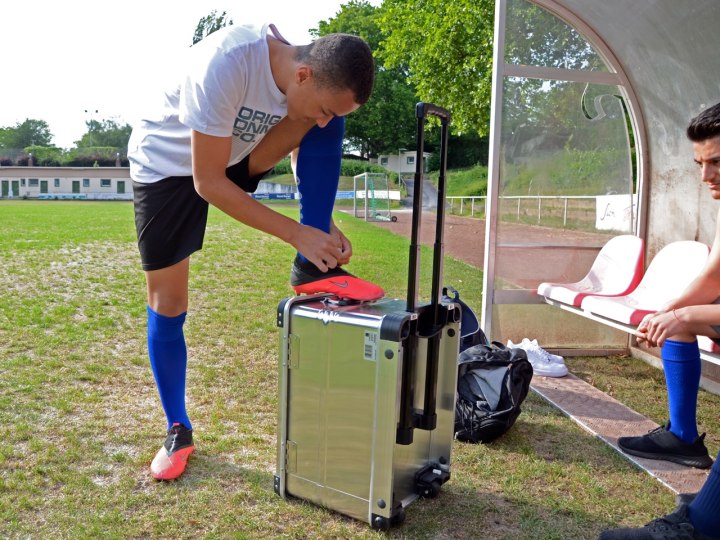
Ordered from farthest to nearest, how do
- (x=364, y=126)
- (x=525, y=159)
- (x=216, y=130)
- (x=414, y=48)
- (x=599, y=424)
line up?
(x=364, y=126) < (x=414, y=48) < (x=525, y=159) < (x=599, y=424) < (x=216, y=130)

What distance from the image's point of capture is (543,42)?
5.04 metres

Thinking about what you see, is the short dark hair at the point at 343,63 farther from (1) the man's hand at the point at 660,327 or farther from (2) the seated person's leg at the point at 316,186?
(1) the man's hand at the point at 660,327

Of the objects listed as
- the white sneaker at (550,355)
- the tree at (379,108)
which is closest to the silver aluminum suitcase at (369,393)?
the white sneaker at (550,355)

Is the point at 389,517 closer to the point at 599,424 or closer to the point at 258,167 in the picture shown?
the point at 258,167

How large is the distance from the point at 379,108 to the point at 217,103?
173ft

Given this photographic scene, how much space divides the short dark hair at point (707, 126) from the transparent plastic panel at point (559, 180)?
7.49ft

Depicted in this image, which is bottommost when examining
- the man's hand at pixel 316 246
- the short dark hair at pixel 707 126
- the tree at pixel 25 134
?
the man's hand at pixel 316 246

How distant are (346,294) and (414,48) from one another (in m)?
20.3

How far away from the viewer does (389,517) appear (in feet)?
7.55

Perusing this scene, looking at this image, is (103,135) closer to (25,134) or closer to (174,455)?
(25,134)

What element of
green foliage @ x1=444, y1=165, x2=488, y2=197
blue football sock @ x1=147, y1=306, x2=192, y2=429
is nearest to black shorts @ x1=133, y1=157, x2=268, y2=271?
blue football sock @ x1=147, y1=306, x2=192, y2=429

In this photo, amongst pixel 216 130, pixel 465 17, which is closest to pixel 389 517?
pixel 216 130

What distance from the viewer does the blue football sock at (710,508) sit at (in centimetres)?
196

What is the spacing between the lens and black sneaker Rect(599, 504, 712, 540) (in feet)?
6.56
